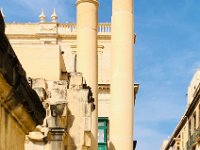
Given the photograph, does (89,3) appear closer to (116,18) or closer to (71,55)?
(116,18)

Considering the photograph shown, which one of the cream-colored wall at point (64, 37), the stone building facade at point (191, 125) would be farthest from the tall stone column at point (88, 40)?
the stone building facade at point (191, 125)

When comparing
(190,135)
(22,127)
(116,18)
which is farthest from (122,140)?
(190,135)

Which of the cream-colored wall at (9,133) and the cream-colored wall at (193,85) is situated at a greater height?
the cream-colored wall at (193,85)

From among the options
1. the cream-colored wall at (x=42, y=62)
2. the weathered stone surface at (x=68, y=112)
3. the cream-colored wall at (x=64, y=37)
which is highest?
the cream-colored wall at (x=64, y=37)

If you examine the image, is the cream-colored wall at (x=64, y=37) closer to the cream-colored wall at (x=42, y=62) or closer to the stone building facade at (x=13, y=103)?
the cream-colored wall at (x=42, y=62)

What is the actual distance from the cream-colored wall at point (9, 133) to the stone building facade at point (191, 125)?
61226mm

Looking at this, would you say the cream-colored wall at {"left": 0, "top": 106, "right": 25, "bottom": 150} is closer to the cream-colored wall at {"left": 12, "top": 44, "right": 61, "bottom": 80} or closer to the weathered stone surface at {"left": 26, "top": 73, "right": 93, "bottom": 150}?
the weathered stone surface at {"left": 26, "top": 73, "right": 93, "bottom": 150}

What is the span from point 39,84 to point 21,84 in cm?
1178

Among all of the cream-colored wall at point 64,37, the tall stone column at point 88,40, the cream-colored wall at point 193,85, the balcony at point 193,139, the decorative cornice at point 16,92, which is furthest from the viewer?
the cream-colored wall at point 193,85

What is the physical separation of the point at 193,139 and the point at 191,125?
10.3 ft

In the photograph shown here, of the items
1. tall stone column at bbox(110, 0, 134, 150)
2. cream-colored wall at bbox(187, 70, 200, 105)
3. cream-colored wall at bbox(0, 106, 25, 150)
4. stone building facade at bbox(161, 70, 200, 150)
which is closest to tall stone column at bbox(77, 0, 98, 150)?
tall stone column at bbox(110, 0, 134, 150)

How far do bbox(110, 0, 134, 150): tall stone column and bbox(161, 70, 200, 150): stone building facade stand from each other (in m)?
37.7

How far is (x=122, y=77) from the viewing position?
101 ft

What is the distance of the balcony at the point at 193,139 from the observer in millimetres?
70000
